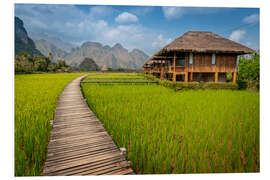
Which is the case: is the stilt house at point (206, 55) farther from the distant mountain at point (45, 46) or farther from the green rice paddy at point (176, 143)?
the distant mountain at point (45, 46)

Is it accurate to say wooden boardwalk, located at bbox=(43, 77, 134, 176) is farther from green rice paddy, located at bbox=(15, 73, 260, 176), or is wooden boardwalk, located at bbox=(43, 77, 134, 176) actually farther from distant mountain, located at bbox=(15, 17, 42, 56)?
distant mountain, located at bbox=(15, 17, 42, 56)

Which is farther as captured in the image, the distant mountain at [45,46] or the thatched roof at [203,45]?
the thatched roof at [203,45]

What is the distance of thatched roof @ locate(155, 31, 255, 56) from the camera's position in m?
7.29

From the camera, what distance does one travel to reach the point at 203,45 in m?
7.65

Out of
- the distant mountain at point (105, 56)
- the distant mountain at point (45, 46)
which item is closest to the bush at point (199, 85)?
the distant mountain at point (45, 46)

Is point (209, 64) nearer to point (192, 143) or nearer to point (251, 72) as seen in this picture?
point (251, 72)

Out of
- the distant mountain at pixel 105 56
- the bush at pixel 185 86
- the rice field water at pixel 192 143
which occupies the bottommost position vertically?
the rice field water at pixel 192 143

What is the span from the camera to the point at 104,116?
9.95 ft

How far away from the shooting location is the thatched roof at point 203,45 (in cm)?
729

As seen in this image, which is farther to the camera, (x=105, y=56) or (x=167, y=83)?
(x=105, y=56)

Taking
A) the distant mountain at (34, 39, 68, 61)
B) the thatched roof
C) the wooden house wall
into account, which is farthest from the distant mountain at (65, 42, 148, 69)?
the wooden house wall

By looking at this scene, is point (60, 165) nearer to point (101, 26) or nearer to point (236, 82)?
point (101, 26)

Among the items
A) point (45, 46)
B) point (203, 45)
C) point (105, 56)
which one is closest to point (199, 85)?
point (203, 45)

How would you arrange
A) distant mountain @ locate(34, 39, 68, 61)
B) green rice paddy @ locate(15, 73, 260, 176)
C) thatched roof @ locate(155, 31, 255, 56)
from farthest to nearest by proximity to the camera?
thatched roof @ locate(155, 31, 255, 56)
distant mountain @ locate(34, 39, 68, 61)
green rice paddy @ locate(15, 73, 260, 176)
